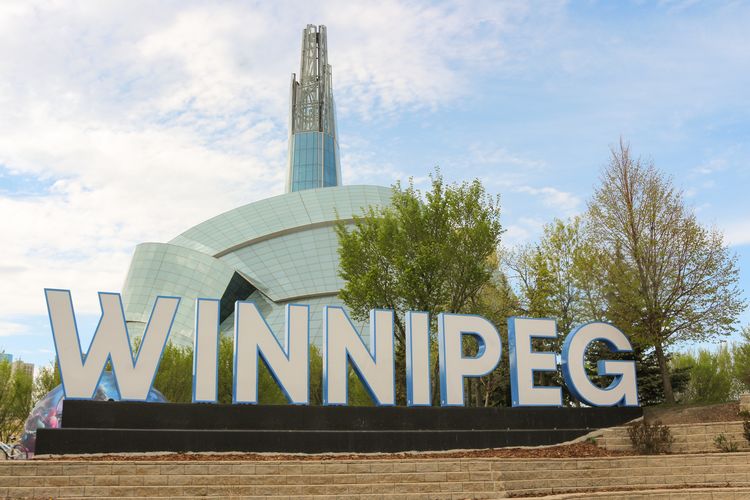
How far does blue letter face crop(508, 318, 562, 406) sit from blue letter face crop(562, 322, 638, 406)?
65 cm

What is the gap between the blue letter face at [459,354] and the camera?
23.4 m

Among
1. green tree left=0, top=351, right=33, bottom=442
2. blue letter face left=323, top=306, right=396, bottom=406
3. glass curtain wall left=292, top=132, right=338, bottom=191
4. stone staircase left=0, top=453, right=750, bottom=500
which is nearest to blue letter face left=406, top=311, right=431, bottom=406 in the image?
blue letter face left=323, top=306, right=396, bottom=406

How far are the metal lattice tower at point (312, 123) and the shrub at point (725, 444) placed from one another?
3950 inches

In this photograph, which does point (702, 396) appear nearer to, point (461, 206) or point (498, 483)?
point (461, 206)

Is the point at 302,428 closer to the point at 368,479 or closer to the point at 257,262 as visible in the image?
the point at 368,479

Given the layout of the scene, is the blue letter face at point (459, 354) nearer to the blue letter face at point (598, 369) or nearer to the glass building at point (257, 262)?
the blue letter face at point (598, 369)

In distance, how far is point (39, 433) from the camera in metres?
18.5

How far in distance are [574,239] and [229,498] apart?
1086 inches

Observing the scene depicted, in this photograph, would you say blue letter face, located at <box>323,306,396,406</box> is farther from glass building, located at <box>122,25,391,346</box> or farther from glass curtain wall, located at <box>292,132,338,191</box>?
glass curtain wall, located at <box>292,132,338,191</box>

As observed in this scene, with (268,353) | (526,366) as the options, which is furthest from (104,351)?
(526,366)

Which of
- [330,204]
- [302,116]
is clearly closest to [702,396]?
[330,204]

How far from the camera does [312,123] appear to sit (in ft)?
407

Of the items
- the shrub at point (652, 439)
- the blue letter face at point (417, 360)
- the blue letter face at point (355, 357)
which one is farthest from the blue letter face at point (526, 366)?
the blue letter face at point (355, 357)

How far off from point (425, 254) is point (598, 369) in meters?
9.75
